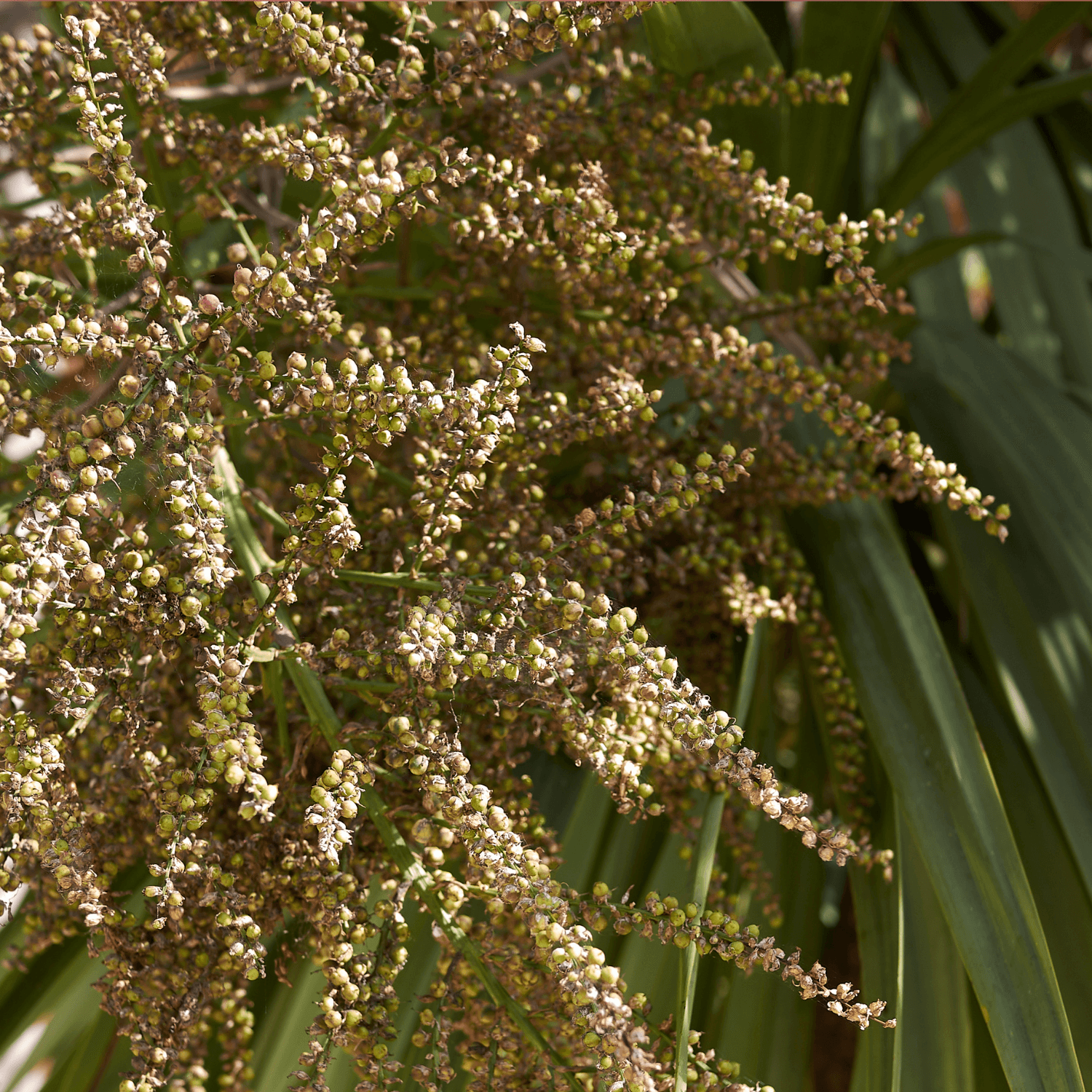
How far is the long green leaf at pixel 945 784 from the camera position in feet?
2.25

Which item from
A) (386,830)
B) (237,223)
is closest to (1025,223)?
(237,223)

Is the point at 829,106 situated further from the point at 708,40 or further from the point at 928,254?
the point at 708,40

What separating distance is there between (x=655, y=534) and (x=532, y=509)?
0.18 metres

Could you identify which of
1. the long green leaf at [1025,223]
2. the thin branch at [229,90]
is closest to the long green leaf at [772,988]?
the long green leaf at [1025,223]

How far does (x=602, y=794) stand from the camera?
98 centimetres

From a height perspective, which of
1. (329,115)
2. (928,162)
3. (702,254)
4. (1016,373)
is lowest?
(329,115)

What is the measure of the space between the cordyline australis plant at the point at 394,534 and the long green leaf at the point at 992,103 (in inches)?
20.1

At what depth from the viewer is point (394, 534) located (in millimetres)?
694

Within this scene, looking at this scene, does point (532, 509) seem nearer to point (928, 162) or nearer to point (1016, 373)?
point (1016, 373)

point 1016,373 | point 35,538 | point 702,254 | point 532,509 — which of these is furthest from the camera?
point 1016,373

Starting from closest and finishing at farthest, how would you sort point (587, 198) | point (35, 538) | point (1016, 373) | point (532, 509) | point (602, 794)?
point (35, 538), point (587, 198), point (532, 509), point (602, 794), point (1016, 373)

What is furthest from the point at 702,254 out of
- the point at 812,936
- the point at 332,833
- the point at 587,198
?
the point at 812,936

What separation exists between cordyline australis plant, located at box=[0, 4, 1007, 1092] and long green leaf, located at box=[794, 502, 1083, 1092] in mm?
55

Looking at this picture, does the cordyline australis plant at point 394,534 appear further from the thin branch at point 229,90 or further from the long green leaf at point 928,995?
the thin branch at point 229,90
